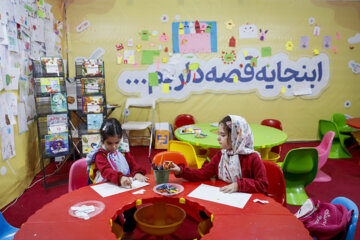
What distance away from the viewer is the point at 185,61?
5.33 m

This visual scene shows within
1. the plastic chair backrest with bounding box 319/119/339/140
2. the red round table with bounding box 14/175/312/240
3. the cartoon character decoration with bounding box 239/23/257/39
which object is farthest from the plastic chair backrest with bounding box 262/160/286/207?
the cartoon character decoration with bounding box 239/23/257/39

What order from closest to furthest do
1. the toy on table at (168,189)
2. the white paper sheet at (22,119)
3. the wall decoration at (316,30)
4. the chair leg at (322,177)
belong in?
the toy on table at (168,189), the white paper sheet at (22,119), the chair leg at (322,177), the wall decoration at (316,30)

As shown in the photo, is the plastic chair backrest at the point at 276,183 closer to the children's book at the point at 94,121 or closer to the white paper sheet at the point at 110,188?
the white paper sheet at the point at 110,188

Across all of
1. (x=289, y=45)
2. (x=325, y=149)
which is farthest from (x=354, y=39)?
(x=325, y=149)

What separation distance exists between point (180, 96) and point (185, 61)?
0.69m

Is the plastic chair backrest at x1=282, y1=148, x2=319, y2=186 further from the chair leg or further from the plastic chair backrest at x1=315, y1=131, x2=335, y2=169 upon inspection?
the chair leg

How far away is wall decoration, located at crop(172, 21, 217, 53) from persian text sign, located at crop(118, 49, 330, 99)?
6.9 inches

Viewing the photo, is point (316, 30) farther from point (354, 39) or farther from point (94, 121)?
point (94, 121)

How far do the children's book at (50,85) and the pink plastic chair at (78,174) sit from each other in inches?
65.2

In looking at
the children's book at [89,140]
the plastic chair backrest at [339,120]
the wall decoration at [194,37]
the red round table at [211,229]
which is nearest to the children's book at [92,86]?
the children's book at [89,140]

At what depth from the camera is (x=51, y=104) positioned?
3529 mm

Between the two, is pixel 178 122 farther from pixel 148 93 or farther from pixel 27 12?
pixel 27 12

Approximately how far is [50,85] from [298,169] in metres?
3.10

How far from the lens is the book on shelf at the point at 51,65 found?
345 cm
